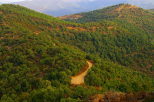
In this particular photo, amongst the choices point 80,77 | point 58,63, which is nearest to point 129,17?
point 58,63

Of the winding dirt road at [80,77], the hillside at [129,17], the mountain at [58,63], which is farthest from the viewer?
the hillside at [129,17]

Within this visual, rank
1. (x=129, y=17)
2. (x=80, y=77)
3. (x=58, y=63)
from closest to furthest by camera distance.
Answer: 1. (x=80, y=77)
2. (x=58, y=63)
3. (x=129, y=17)

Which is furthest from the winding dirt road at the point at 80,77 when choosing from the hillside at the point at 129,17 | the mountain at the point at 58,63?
the hillside at the point at 129,17

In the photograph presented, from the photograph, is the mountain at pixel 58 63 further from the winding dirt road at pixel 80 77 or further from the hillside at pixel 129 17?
the hillside at pixel 129 17

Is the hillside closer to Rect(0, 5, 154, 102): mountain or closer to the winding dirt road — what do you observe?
Rect(0, 5, 154, 102): mountain

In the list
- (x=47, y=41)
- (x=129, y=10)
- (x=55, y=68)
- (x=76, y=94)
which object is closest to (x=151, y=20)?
(x=129, y=10)

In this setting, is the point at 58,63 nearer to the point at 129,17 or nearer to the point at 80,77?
the point at 80,77

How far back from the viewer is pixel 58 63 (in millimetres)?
42094

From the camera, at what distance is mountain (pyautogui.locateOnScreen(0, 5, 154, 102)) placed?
112 feet

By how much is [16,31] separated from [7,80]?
2065 cm

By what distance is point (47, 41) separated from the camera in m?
51.5

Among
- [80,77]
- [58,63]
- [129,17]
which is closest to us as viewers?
[80,77]

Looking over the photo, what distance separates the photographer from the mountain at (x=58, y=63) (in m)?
34.1

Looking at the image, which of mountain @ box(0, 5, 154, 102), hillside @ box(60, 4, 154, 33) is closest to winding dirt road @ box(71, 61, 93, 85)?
mountain @ box(0, 5, 154, 102)
